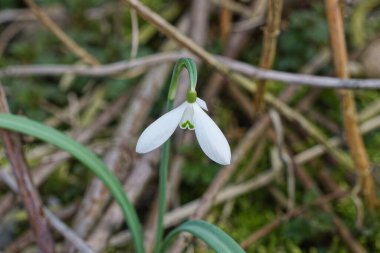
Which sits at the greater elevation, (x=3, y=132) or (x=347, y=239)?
(x=3, y=132)

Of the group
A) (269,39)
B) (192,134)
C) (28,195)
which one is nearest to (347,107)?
(269,39)

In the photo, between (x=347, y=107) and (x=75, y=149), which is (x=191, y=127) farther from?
(x=347, y=107)

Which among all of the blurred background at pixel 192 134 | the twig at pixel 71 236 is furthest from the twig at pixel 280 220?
the twig at pixel 71 236

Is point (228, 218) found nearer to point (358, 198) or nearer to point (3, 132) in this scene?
point (358, 198)

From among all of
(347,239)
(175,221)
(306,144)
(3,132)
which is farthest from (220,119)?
(3,132)

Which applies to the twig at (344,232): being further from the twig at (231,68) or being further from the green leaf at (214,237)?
the green leaf at (214,237)

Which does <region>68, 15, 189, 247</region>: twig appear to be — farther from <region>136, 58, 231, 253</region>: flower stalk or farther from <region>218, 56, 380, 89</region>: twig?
<region>136, 58, 231, 253</region>: flower stalk
